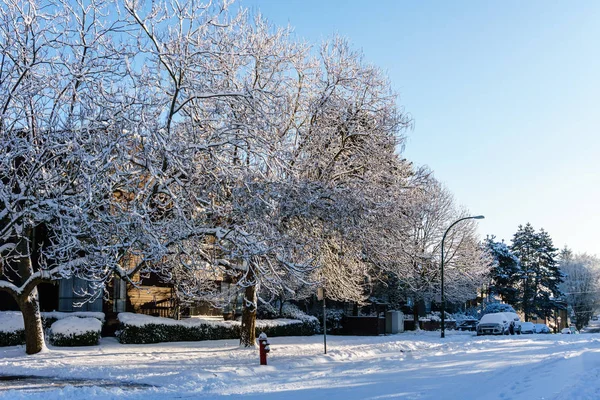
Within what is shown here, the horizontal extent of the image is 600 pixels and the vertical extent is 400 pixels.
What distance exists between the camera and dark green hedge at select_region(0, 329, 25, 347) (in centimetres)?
2281

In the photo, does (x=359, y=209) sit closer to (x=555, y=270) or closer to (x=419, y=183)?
(x=419, y=183)

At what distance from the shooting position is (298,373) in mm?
17500

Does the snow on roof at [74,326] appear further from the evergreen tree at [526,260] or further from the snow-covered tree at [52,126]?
the evergreen tree at [526,260]

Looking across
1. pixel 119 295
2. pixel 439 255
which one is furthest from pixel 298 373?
pixel 439 255

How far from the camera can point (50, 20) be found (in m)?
16.4

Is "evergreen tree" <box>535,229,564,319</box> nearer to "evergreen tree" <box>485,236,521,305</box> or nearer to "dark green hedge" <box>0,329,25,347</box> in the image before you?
"evergreen tree" <box>485,236,521,305</box>

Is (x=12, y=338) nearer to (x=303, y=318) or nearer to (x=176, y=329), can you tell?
(x=176, y=329)

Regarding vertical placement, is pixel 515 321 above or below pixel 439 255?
below

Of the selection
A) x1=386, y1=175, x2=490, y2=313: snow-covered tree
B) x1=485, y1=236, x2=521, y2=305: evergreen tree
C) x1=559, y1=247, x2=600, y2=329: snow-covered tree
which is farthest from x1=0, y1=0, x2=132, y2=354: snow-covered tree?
x1=559, y1=247, x2=600, y2=329: snow-covered tree

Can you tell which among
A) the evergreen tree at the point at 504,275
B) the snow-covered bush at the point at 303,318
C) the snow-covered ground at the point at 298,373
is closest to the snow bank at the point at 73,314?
the snow-covered ground at the point at 298,373

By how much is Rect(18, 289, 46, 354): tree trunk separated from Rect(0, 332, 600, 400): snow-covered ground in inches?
17.4

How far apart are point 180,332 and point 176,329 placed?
0.31 meters

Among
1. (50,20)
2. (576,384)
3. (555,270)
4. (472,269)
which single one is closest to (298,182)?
(50,20)

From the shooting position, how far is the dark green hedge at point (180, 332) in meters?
25.9
